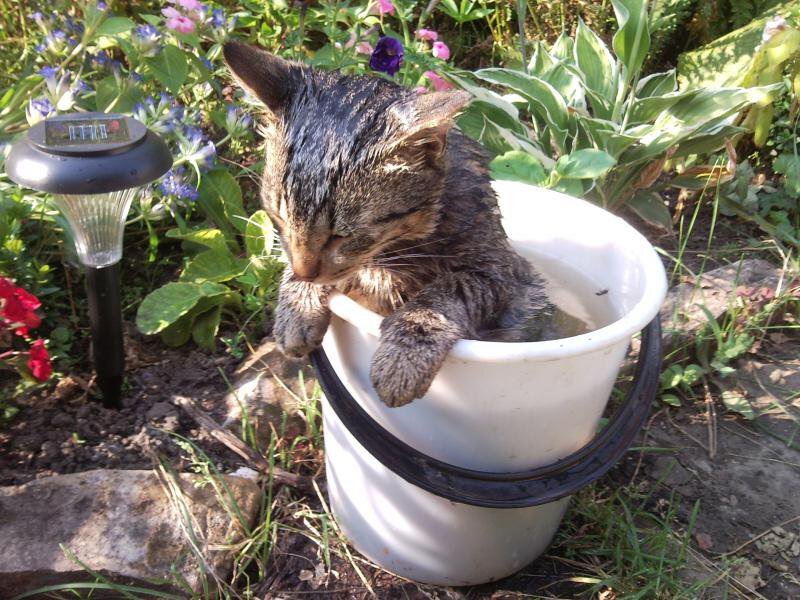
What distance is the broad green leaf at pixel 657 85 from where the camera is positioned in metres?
3.74

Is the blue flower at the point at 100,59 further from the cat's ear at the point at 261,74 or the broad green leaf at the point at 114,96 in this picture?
the cat's ear at the point at 261,74

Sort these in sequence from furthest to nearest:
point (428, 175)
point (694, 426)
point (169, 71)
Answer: point (169, 71)
point (694, 426)
point (428, 175)

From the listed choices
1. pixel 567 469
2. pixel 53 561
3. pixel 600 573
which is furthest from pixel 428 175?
pixel 53 561

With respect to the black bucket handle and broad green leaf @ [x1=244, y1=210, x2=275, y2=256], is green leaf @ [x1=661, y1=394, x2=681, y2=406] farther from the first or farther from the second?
broad green leaf @ [x1=244, y1=210, x2=275, y2=256]

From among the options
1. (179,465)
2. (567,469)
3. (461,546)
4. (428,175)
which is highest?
(428,175)

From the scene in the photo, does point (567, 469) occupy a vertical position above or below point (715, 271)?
above

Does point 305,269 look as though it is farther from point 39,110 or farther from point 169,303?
point 39,110

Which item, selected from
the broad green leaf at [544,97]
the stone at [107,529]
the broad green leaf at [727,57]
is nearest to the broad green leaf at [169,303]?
the stone at [107,529]

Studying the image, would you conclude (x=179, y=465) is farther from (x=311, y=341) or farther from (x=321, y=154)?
(x=321, y=154)

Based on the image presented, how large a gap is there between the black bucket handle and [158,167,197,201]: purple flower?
47.5 inches

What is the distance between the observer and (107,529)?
86.3 inches

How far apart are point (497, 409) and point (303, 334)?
1.81 feet

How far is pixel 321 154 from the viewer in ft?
5.62

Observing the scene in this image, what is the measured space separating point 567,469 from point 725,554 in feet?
2.85
